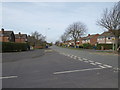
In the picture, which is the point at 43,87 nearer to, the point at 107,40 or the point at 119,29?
the point at 119,29

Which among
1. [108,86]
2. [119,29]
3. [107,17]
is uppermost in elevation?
[107,17]

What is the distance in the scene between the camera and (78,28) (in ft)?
177

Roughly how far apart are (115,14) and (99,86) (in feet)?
71.8

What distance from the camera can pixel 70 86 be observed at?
419 centimetres

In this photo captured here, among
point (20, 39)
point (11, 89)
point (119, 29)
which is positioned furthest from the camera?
point (20, 39)

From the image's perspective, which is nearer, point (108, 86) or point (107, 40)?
point (108, 86)

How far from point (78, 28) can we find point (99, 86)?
5134cm

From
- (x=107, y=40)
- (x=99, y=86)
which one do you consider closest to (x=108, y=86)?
(x=99, y=86)

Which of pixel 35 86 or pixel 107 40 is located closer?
pixel 35 86

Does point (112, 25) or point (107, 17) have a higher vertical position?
point (107, 17)

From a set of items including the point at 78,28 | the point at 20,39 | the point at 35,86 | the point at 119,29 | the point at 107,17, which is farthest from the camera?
the point at 20,39

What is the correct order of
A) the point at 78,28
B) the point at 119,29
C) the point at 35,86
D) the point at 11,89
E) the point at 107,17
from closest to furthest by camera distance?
the point at 11,89 < the point at 35,86 < the point at 119,29 < the point at 107,17 < the point at 78,28

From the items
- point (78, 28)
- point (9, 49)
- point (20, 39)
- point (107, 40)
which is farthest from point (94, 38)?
point (9, 49)

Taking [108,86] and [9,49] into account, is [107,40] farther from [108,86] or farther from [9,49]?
[108,86]
